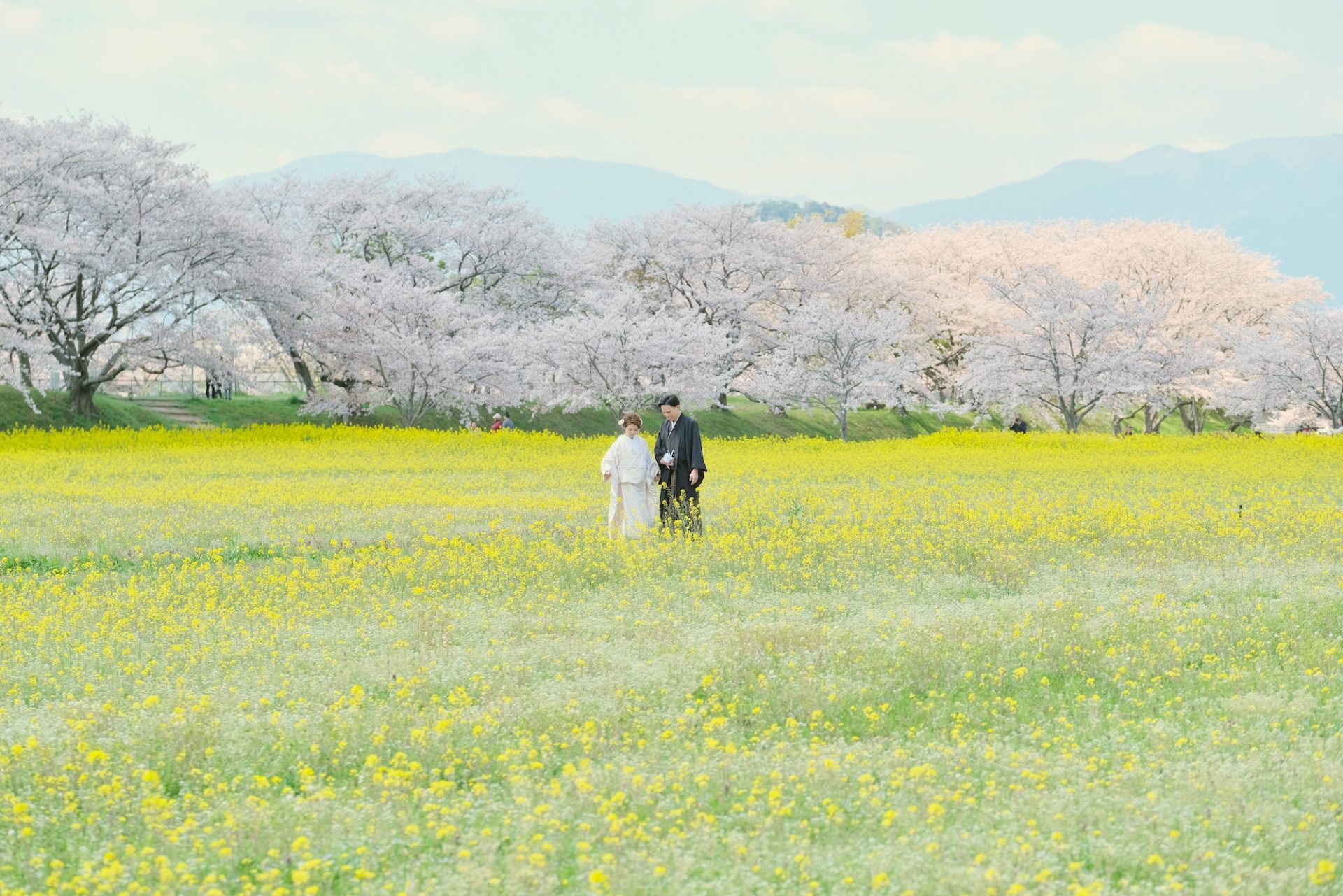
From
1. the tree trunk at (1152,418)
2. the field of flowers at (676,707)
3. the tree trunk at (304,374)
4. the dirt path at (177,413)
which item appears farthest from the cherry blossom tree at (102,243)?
the tree trunk at (1152,418)

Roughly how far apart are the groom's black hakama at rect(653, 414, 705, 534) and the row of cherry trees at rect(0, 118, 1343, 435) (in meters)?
26.9

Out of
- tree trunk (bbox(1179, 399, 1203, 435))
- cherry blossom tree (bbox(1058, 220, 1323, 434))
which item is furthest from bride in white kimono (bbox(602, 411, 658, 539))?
Answer: tree trunk (bbox(1179, 399, 1203, 435))

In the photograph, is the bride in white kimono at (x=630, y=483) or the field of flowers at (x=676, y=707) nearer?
the field of flowers at (x=676, y=707)

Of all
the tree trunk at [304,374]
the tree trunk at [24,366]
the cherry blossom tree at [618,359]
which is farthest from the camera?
the tree trunk at [304,374]

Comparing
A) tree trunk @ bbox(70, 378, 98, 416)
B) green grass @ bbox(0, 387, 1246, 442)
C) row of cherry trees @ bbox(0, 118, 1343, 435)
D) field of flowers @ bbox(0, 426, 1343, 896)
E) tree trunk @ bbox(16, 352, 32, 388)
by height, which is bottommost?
field of flowers @ bbox(0, 426, 1343, 896)

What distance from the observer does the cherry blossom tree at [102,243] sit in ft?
117

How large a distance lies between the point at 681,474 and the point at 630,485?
24.2 inches

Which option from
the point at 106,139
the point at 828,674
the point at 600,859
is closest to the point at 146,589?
the point at 828,674

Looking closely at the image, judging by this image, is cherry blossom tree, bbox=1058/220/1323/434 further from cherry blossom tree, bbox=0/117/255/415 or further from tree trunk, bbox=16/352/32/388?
tree trunk, bbox=16/352/32/388

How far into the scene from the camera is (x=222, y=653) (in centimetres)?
841

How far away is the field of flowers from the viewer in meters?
4.95

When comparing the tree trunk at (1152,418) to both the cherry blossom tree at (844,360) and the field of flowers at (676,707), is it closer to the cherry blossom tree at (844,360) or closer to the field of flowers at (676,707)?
the cherry blossom tree at (844,360)

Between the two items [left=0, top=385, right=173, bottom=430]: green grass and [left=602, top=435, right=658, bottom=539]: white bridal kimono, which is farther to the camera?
[left=0, top=385, right=173, bottom=430]: green grass

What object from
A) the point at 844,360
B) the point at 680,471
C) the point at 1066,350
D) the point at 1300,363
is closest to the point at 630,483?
the point at 680,471
